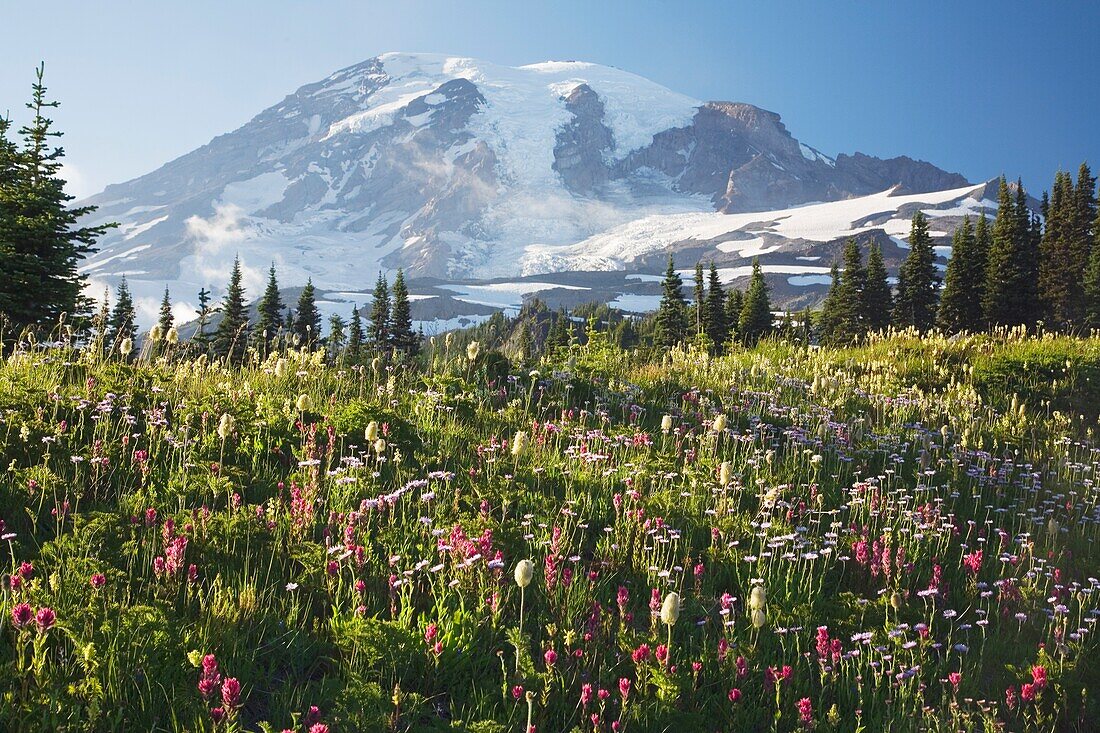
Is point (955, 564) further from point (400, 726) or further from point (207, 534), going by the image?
point (207, 534)

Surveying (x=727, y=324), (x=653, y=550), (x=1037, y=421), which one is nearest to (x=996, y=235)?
(x=727, y=324)

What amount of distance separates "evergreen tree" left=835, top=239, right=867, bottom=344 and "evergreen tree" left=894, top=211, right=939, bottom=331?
125 inches

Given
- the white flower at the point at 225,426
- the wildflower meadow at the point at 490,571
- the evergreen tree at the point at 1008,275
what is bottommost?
the wildflower meadow at the point at 490,571

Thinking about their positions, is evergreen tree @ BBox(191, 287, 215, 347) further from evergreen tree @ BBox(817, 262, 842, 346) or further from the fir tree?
evergreen tree @ BBox(817, 262, 842, 346)

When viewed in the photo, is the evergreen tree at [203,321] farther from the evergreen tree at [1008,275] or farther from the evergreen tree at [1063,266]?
the evergreen tree at [1063,266]

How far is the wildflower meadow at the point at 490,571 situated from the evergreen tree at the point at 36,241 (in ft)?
45.5

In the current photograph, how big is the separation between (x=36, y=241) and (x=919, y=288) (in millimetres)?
66821

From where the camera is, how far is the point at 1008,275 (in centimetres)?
5575

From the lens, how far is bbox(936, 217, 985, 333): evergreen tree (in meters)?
57.6

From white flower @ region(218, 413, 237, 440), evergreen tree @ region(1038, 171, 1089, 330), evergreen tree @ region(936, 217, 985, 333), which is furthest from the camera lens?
evergreen tree @ region(1038, 171, 1089, 330)

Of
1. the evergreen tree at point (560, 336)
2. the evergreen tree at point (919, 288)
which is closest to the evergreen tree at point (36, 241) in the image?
the evergreen tree at point (560, 336)

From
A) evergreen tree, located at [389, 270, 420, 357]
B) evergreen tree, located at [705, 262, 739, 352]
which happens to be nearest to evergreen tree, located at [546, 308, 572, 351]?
evergreen tree, located at [389, 270, 420, 357]

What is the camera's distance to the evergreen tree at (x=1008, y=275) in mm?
55500

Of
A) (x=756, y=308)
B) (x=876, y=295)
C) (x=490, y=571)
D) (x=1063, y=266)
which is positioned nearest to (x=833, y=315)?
(x=876, y=295)
